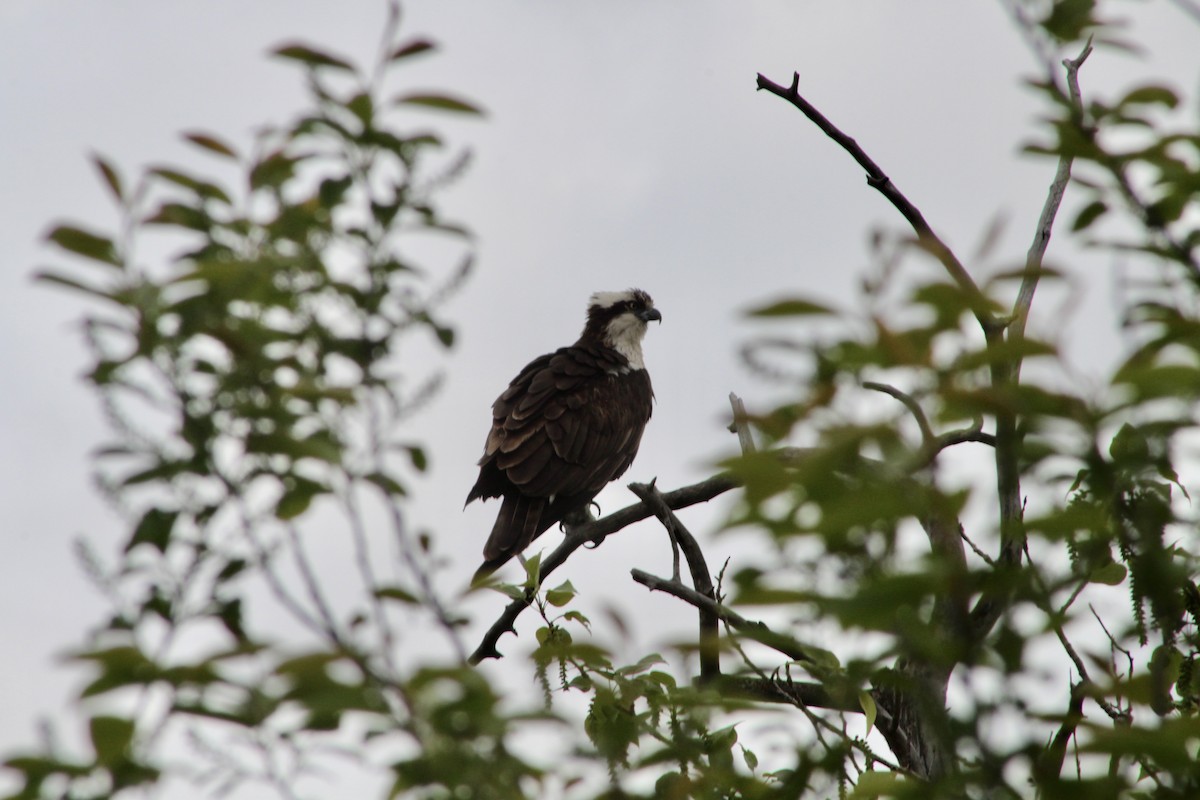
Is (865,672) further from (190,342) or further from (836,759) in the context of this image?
(190,342)

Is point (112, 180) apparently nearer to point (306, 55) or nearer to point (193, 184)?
point (193, 184)

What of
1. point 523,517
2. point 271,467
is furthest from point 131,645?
point 523,517

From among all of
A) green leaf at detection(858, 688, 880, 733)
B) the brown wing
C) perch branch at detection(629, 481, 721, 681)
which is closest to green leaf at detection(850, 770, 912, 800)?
green leaf at detection(858, 688, 880, 733)

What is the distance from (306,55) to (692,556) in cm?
377

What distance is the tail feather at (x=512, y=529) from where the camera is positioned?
7809mm

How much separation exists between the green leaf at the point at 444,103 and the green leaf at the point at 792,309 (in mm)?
635

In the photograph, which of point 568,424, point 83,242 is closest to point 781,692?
point 83,242

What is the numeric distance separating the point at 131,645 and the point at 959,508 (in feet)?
3.38

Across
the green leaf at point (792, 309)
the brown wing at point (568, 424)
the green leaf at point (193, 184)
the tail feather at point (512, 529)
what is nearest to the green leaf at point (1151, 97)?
the green leaf at point (792, 309)

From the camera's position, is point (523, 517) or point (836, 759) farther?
point (523, 517)

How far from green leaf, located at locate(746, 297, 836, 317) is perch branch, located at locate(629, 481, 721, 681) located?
308cm

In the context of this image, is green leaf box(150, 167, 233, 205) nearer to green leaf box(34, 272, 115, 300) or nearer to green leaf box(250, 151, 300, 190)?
green leaf box(250, 151, 300, 190)

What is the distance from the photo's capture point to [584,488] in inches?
334

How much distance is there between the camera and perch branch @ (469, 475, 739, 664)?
5.64m
